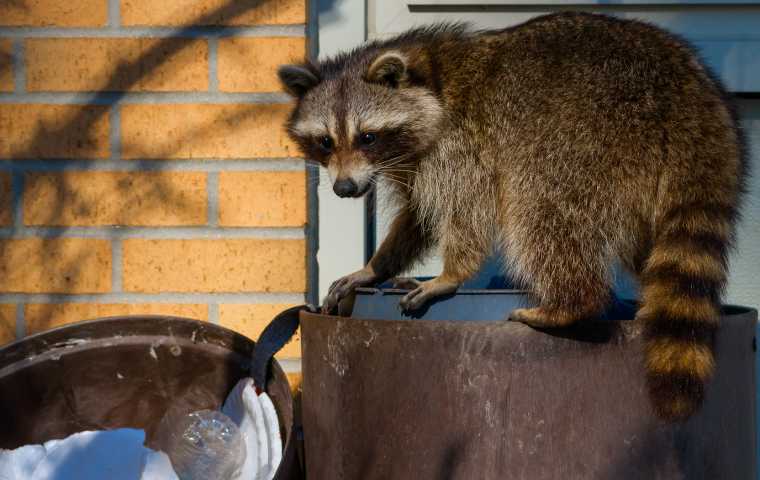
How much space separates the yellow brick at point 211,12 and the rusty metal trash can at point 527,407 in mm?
1129

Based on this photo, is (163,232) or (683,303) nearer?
(683,303)

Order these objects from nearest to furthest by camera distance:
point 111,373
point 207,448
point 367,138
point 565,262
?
point 565,262 → point 207,448 → point 111,373 → point 367,138

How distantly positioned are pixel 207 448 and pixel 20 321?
792 millimetres

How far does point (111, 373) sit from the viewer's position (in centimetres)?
210

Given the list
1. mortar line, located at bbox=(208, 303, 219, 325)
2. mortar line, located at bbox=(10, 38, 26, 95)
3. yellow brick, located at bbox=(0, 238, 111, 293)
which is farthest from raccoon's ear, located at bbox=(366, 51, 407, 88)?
mortar line, located at bbox=(10, 38, 26, 95)

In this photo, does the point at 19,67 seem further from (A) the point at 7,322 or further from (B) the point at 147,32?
(A) the point at 7,322

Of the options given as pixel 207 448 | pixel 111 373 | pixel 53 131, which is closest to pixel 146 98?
pixel 53 131

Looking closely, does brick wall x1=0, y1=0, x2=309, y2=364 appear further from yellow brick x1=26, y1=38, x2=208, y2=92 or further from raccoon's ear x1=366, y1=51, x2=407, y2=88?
raccoon's ear x1=366, y1=51, x2=407, y2=88

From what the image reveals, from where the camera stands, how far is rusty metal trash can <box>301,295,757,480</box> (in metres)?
1.52

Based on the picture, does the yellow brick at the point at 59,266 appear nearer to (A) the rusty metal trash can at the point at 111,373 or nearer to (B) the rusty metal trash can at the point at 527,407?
(A) the rusty metal trash can at the point at 111,373

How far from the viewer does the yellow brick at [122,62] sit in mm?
2475

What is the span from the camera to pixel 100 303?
249 centimetres

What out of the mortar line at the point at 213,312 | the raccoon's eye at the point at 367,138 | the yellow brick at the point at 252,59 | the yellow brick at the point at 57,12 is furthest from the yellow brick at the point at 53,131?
the raccoon's eye at the point at 367,138

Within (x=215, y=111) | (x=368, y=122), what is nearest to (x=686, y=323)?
(x=368, y=122)
